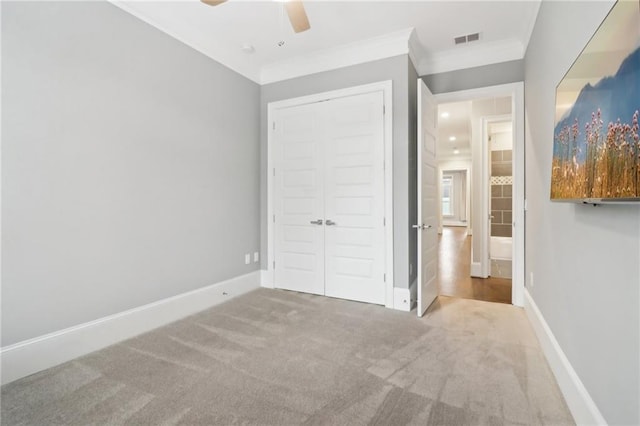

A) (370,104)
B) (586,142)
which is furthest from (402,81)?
(586,142)

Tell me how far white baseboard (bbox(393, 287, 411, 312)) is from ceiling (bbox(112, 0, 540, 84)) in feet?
8.21

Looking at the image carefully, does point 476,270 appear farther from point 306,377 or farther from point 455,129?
point 455,129

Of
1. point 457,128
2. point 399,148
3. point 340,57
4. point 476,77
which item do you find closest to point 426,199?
point 399,148

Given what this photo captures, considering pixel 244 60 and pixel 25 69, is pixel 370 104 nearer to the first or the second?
pixel 244 60

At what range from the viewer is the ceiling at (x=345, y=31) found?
A: 2.63 metres

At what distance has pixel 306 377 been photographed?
1.89 metres

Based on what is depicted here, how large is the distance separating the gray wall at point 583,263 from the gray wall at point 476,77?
1.91 ft

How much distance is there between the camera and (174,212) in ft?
9.41

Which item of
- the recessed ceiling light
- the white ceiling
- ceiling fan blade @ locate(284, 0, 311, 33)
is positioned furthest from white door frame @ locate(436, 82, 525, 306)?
the recessed ceiling light

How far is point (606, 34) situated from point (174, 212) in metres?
3.10

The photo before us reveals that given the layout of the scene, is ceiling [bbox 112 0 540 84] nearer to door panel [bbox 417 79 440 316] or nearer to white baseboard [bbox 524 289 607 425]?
door panel [bbox 417 79 440 316]

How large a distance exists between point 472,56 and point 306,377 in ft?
12.1

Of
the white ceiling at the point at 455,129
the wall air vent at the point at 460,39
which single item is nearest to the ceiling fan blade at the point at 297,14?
the wall air vent at the point at 460,39

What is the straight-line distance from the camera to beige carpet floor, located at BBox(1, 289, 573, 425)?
5.11ft
